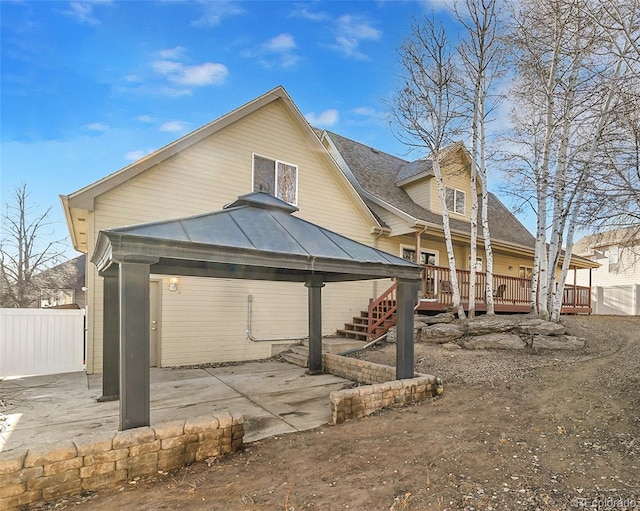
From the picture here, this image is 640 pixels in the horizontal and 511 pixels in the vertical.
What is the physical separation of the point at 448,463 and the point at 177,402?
431 cm

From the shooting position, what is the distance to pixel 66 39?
8672mm

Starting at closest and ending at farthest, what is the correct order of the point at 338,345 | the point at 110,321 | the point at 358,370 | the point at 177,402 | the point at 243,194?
the point at 110,321 < the point at 177,402 < the point at 358,370 < the point at 243,194 < the point at 338,345

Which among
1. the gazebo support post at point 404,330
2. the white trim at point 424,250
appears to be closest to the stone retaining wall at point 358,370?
the gazebo support post at point 404,330

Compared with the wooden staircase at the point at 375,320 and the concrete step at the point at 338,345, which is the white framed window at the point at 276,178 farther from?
the concrete step at the point at 338,345

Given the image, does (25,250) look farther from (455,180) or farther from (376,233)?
(455,180)

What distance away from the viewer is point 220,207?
970cm

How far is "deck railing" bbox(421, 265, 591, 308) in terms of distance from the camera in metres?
11.9

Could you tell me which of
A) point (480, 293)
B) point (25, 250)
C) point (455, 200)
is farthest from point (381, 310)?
point (25, 250)

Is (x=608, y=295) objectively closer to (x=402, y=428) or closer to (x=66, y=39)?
(x=402, y=428)

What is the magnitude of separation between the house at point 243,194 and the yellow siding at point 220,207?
3 cm

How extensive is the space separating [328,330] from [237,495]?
28.2 ft

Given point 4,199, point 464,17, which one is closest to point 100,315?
point 464,17

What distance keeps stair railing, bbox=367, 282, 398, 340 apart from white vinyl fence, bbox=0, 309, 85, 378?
7469mm

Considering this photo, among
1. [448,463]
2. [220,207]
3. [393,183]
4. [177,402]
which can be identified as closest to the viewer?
[448,463]
